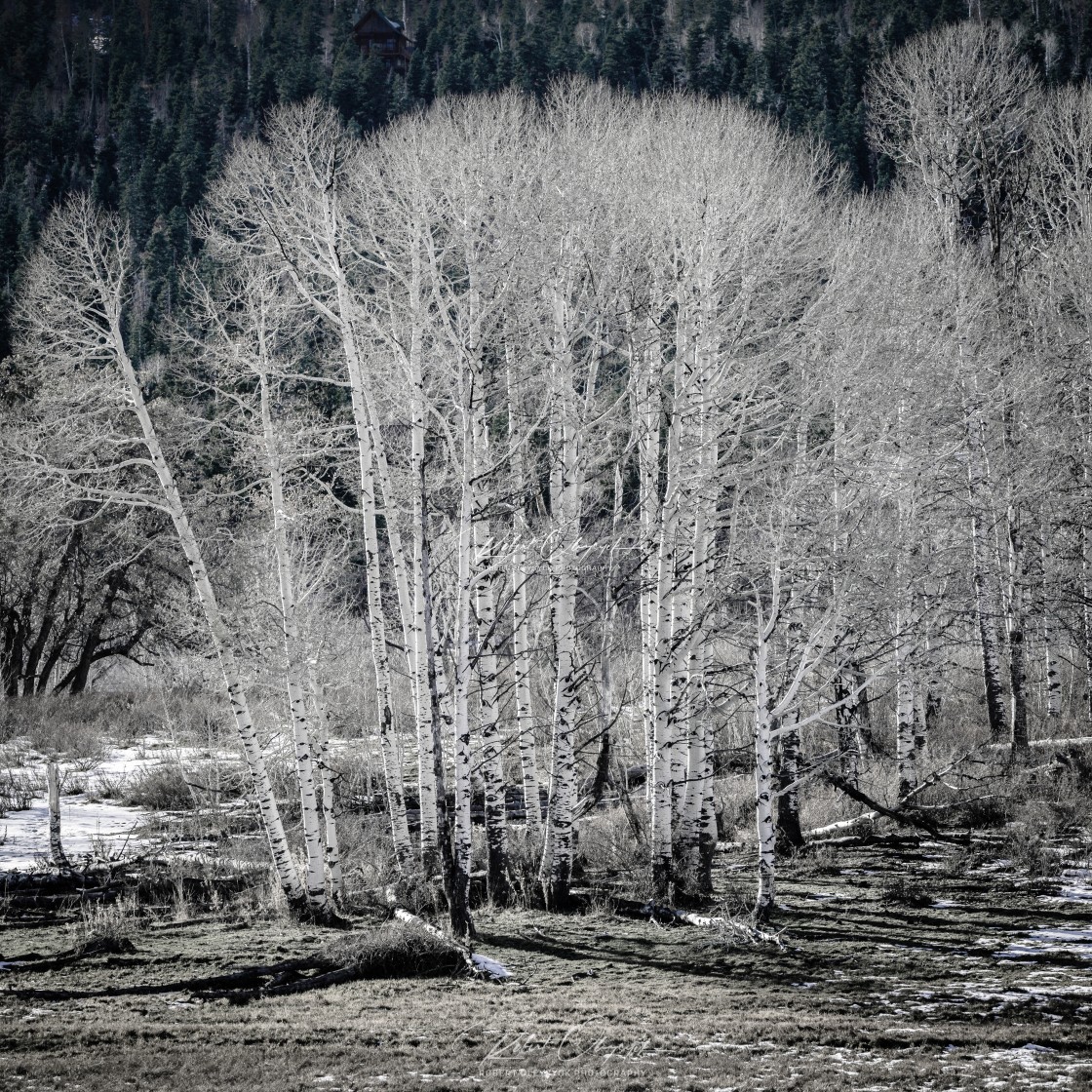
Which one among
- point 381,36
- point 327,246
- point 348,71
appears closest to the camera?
point 327,246

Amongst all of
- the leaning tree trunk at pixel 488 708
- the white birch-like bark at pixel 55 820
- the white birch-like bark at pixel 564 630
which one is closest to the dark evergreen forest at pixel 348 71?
the white birch-like bark at pixel 55 820

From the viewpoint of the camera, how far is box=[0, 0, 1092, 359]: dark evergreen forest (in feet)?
204

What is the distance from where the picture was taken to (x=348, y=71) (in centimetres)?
7550

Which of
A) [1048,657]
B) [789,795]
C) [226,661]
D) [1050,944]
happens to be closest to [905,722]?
[789,795]

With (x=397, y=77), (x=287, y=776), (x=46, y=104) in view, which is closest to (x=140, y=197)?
(x=397, y=77)

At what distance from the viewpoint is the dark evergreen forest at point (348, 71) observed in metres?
62.2

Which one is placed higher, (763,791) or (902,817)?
(763,791)

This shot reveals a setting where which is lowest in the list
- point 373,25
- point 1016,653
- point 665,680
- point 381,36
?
point 665,680

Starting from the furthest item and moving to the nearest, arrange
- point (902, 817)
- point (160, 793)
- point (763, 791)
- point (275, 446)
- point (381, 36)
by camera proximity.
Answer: point (381, 36)
point (160, 793)
point (902, 817)
point (275, 446)
point (763, 791)

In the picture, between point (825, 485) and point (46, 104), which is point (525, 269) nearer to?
point (825, 485)

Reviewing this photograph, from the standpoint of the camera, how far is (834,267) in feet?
51.4

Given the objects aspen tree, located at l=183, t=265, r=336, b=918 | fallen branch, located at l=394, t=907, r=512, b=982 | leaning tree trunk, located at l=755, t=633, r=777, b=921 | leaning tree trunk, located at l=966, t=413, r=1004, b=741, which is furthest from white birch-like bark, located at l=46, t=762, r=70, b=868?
leaning tree trunk, located at l=966, t=413, r=1004, b=741

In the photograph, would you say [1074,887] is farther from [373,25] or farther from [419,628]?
[373,25]

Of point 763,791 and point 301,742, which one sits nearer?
point 763,791
